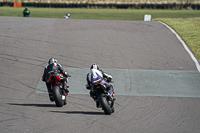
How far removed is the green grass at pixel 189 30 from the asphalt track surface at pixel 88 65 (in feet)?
2.43

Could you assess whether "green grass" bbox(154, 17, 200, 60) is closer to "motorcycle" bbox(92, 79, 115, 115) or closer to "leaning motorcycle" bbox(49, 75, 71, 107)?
"motorcycle" bbox(92, 79, 115, 115)

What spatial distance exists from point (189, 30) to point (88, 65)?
1006 centimetres

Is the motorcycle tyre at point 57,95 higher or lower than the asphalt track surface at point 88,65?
higher

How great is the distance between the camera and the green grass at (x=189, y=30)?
19203 millimetres

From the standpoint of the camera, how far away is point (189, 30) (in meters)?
22.6

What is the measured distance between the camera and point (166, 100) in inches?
448

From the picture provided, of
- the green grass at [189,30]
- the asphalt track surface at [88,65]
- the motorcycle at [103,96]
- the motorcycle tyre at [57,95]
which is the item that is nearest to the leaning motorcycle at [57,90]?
the motorcycle tyre at [57,95]

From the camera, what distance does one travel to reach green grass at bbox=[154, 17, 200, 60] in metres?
19.2

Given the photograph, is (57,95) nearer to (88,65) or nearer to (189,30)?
(88,65)

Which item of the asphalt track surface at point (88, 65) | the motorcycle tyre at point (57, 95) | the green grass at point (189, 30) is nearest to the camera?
the asphalt track surface at point (88, 65)

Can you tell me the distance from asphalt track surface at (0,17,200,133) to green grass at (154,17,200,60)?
741 millimetres

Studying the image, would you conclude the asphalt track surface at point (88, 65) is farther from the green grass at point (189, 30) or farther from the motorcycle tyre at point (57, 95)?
the green grass at point (189, 30)

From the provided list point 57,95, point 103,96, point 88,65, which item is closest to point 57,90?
point 57,95

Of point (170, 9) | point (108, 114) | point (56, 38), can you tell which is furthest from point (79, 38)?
point (170, 9)
